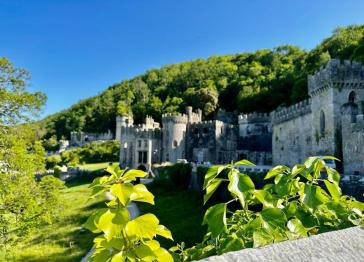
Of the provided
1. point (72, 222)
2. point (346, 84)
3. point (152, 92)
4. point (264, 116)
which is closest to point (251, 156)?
point (264, 116)

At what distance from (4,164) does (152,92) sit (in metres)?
104

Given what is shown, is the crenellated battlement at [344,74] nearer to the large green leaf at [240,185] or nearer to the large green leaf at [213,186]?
the large green leaf at [213,186]

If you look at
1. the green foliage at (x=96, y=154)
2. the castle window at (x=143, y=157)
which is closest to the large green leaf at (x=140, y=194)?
the castle window at (x=143, y=157)

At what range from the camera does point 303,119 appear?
35469 millimetres

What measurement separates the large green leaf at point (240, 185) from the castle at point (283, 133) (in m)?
24.5

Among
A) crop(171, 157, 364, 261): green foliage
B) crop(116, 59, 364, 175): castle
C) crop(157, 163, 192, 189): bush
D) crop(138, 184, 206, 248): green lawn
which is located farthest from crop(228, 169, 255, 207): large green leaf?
crop(157, 163, 192, 189): bush

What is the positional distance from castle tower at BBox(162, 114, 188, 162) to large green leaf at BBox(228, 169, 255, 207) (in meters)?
52.3

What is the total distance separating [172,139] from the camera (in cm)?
5475

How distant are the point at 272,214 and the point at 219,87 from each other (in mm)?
91057

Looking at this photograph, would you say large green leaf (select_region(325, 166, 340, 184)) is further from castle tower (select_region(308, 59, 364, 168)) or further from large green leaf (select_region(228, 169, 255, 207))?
castle tower (select_region(308, 59, 364, 168))

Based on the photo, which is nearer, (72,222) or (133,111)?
(72,222)

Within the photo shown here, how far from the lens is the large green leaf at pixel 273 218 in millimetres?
2292

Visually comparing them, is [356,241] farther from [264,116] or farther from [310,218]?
[264,116]

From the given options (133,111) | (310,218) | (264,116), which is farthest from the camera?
(133,111)
